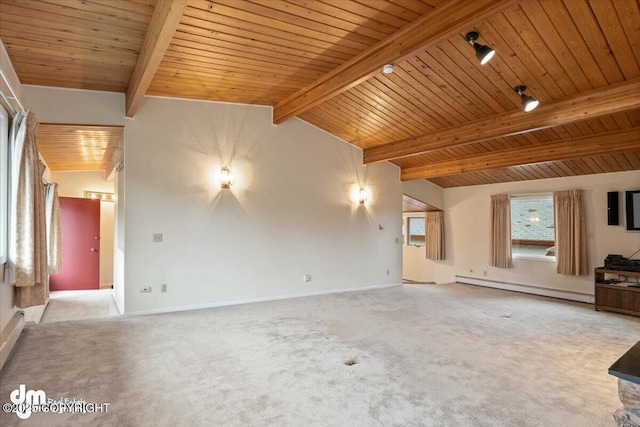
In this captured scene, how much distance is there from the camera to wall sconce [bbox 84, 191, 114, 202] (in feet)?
25.0

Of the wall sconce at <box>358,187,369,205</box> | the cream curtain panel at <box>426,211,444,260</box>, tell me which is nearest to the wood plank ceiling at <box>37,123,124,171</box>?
the wall sconce at <box>358,187,369,205</box>

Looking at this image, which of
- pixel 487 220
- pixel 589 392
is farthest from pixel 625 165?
pixel 589 392

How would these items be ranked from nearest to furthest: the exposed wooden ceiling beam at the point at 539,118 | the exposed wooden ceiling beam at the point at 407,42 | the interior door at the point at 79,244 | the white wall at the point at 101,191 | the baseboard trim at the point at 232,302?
the exposed wooden ceiling beam at the point at 407,42 → the exposed wooden ceiling beam at the point at 539,118 → the baseboard trim at the point at 232,302 → the interior door at the point at 79,244 → the white wall at the point at 101,191

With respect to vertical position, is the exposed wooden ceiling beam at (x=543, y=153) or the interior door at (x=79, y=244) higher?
the exposed wooden ceiling beam at (x=543, y=153)

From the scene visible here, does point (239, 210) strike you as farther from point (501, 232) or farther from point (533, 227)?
point (533, 227)

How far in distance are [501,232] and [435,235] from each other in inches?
66.5

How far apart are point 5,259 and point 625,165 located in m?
8.67

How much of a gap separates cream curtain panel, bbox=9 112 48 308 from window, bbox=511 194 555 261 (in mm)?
8196

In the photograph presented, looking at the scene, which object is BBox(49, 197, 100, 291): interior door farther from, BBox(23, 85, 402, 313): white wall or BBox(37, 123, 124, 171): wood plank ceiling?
BBox(23, 85, 402, 313): white wall

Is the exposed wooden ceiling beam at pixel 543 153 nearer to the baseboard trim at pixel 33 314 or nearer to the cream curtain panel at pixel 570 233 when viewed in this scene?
the cream curtain panel at pixel 570 233

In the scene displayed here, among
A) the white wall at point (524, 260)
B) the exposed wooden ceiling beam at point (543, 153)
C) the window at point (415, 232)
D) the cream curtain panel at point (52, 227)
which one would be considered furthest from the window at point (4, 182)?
the window at point (415, 232)

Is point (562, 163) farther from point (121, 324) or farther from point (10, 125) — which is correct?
point (10, 125)

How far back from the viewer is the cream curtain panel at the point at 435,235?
29.3 ft

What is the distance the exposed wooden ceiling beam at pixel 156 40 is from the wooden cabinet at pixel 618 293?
6.81 meters
